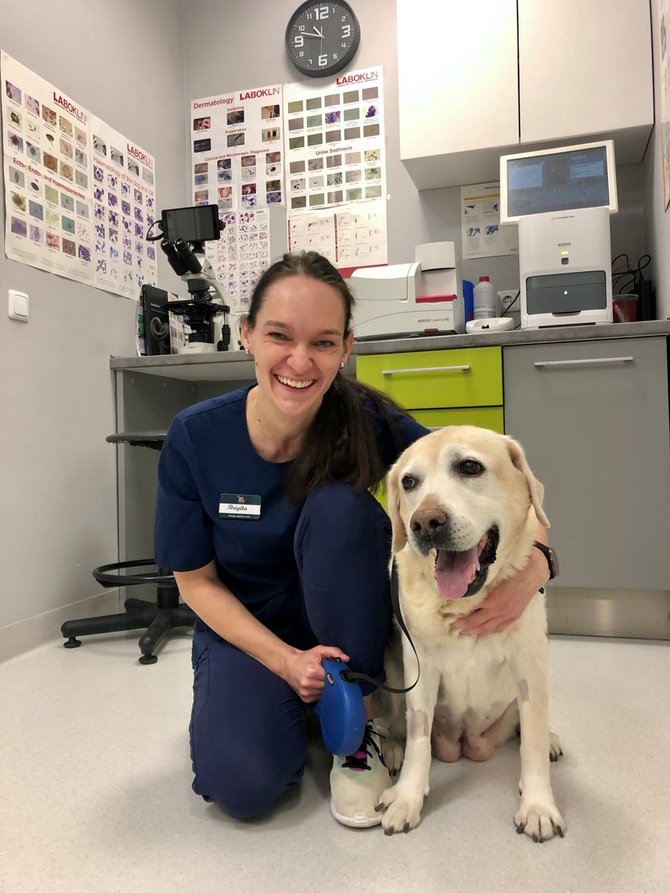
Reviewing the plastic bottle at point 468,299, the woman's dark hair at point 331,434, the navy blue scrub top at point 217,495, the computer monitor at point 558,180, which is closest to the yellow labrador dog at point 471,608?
the woman's dark hair at point 331,434

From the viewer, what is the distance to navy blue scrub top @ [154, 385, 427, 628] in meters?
1.21

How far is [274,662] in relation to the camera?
112 cm

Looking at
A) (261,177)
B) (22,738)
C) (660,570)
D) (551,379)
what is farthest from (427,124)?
(22,738)

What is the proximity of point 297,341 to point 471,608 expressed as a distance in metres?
0.54

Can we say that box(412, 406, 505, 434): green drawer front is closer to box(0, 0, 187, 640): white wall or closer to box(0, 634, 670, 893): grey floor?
box(0, 634, 670, 893): grey floor

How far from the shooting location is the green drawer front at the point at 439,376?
2.10 metres

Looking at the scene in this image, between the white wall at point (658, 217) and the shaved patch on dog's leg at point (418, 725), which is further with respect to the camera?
the white wall at point (658, 217)

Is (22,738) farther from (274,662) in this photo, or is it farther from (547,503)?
(547,503)

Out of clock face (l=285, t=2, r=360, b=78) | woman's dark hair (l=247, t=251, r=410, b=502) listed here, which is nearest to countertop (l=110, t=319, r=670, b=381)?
woman's dark hair (l=247, t=251, r=410, b=502)

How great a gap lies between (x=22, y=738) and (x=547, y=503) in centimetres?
161

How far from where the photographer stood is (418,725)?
1039mm

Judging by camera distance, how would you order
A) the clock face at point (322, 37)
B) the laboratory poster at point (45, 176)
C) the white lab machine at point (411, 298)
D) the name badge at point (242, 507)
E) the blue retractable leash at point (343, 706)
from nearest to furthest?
the blue retractable leash at point (343, 706)
the name badge at point (242, 507)
the laboratory poster at point (45, 176)
the white lab machine at point (411, 298)
the clock face at point (322, 37)

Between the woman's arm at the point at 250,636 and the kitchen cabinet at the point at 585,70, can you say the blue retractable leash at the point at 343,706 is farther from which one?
the kitchen cabinet at the point at 585,70

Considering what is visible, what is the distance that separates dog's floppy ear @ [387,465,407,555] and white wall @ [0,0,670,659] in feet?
4.72
